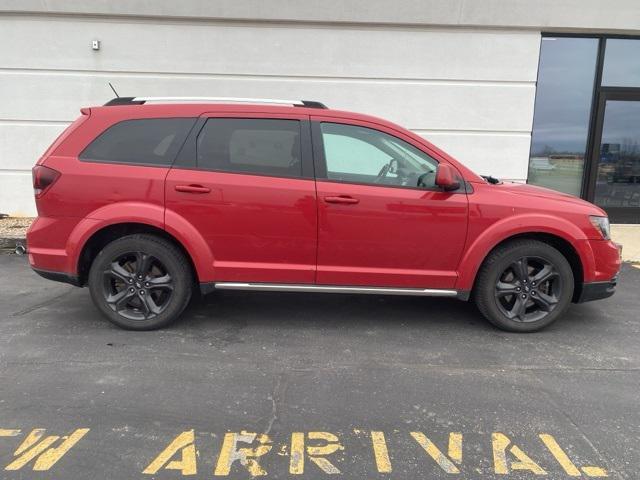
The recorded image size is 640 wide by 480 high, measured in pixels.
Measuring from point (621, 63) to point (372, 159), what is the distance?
7.48 meters

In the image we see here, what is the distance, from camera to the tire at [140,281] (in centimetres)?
416

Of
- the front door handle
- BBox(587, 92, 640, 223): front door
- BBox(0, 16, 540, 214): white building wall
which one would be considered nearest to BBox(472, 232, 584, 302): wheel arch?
the front door handle

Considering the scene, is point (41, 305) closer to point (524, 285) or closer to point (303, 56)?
point (524, 285)

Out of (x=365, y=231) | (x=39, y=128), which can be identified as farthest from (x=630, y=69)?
(x=39, y=128)

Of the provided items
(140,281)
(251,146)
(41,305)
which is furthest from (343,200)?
(41,305)

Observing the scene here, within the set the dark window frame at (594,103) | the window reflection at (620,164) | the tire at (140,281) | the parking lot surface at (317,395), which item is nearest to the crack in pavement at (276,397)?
the parking lot surface at (317,395)

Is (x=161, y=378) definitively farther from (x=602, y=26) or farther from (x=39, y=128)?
(x=602, y=26)

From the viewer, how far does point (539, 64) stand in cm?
890

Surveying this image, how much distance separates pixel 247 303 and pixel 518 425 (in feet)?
9.54

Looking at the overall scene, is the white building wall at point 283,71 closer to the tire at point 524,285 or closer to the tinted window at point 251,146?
the tinted window at point 251,146

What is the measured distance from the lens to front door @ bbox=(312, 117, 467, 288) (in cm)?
407

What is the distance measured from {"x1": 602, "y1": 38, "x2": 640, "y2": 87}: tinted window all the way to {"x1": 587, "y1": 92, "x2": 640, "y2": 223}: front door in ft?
0.79

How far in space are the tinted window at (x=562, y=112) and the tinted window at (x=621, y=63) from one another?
255 millimetres

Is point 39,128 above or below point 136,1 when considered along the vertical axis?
below
